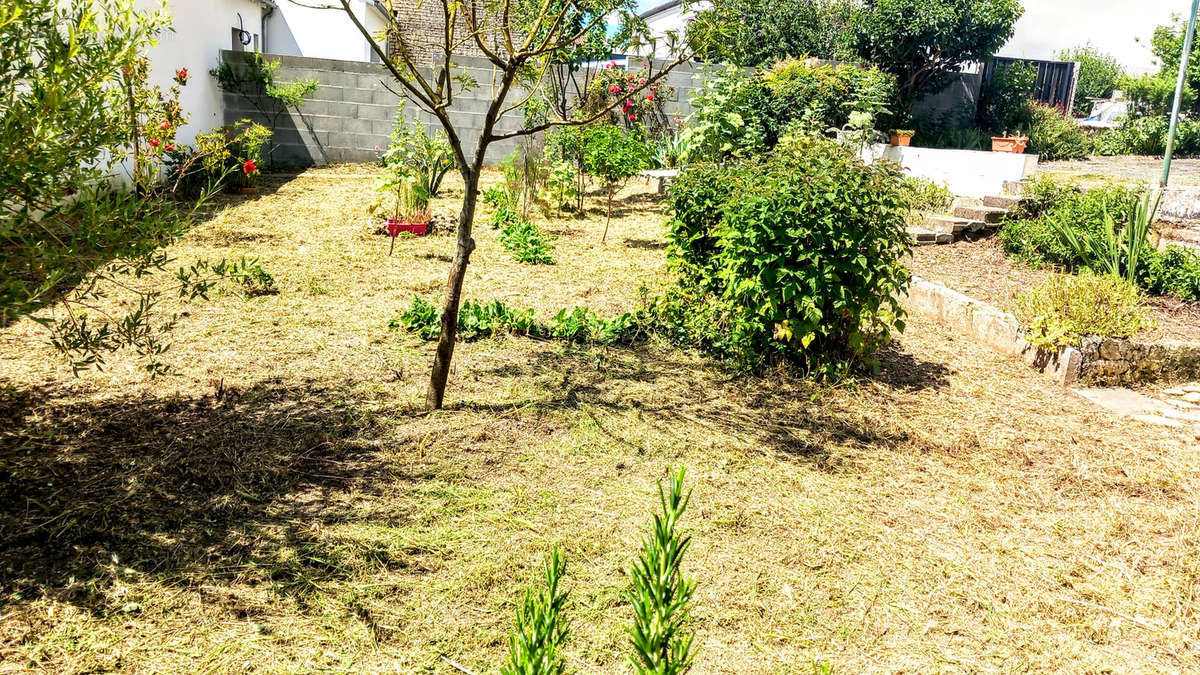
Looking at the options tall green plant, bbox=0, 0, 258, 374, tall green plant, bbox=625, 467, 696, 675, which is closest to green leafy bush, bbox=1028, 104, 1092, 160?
tall green plant, bbox=0, 0, 258, 374

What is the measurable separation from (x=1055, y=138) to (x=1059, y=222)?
32.5 feet

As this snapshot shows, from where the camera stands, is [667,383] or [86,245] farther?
[667,383]

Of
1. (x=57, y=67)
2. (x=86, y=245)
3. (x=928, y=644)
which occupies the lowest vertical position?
(x=928, y=644)

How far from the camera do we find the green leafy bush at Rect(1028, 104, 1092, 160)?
640 inches

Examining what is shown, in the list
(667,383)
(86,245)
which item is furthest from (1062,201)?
(86,245)

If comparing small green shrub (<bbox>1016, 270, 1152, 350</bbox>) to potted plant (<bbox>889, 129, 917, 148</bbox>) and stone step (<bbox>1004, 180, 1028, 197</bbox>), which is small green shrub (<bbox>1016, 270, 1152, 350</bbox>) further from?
potted plant (<bbox>889, 129, 917, 148</bbox>)

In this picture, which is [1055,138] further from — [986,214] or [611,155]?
[611,155]

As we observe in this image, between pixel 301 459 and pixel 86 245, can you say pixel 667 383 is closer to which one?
pixel 301 459

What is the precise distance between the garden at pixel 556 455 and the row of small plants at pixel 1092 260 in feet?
0.15

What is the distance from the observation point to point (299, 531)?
306 cm

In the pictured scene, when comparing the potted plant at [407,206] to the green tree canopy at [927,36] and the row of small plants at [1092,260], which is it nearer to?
the row of small plants at [1092,260]

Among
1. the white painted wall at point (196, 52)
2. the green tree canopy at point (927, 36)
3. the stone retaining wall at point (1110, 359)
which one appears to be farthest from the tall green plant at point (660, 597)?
the green tree canopy at point (927, 36)

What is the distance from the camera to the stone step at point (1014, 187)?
10.2 metres

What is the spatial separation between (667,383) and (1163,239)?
20.0ft
